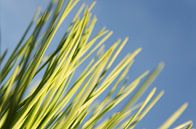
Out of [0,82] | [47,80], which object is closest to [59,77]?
[47,80]

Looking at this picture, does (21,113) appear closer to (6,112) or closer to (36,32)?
(6,112)

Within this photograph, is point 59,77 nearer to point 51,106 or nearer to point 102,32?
point 51,106

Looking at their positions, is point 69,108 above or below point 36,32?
below

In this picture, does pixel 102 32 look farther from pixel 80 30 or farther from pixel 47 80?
pixel 47 80

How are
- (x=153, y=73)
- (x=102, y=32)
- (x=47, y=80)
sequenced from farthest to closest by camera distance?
(x=102, y=32)
(x=47, y=80)
(x=153, y=73)

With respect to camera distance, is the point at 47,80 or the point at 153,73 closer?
the point at 153,73

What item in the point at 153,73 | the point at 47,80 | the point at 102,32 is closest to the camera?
the point at 153,73

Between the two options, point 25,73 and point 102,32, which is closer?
point 25,73

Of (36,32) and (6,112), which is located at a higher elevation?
(36,32)

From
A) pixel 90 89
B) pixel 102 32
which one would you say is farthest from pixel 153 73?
pixel 102 32
